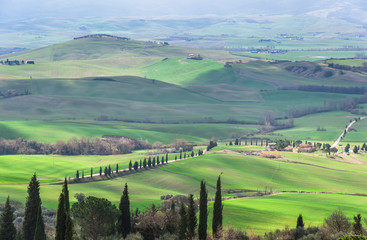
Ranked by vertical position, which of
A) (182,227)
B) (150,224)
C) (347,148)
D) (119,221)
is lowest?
(150,224)

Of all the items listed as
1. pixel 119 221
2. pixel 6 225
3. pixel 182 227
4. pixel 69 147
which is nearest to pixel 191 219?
pixel 182 227

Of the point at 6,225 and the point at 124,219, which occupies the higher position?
the point at 124,219

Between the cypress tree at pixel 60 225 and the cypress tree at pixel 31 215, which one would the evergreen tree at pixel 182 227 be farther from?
the cypress tree at pixel 31 215

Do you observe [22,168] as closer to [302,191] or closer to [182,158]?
[182,158]

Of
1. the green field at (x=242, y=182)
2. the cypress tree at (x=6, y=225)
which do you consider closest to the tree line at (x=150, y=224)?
the cypress tree at (x=6, y=225)

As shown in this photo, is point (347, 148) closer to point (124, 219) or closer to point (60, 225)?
point (124, 219)

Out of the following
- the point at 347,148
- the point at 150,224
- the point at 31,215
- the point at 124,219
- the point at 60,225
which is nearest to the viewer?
the point at 60,225

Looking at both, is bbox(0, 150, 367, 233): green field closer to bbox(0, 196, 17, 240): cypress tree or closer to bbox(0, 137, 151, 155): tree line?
bbox(0, 137, 151, 155): tree line

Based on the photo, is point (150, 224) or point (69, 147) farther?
point (69, 147)

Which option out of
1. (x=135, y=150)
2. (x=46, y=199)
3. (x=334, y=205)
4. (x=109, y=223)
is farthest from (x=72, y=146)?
(x=109, y=223)
